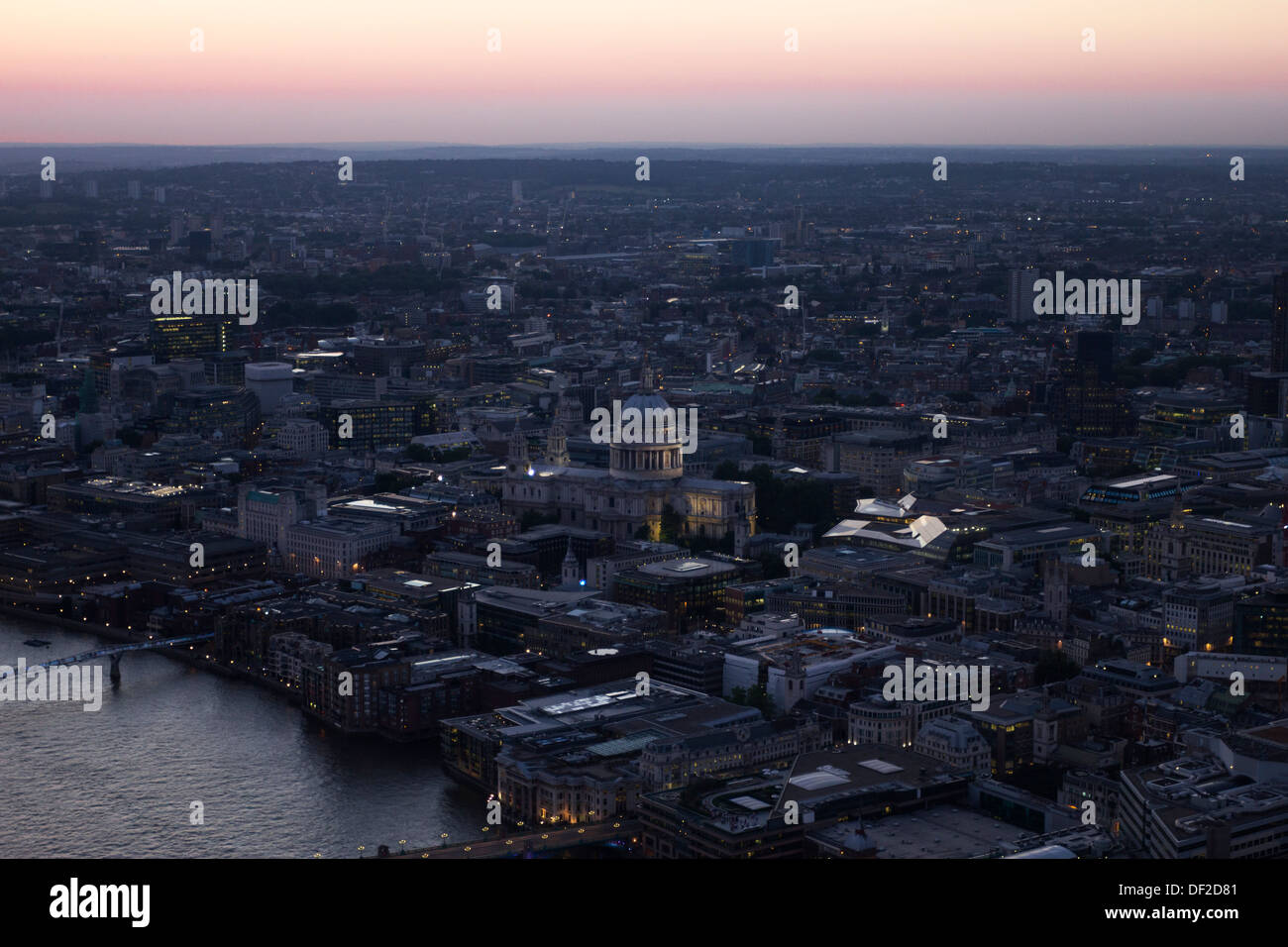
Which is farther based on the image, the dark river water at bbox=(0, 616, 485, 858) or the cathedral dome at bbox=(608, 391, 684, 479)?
the cathedral dome at bbox=(608, 391, 684, 479)

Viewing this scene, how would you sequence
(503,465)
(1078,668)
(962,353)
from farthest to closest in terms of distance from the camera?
(962,353), (503,465), (1078,668)

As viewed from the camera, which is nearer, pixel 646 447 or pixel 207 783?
pixel 207 783

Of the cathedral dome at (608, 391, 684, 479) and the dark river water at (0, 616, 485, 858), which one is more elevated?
the cathedral dome at (608, 391, 684, 479)

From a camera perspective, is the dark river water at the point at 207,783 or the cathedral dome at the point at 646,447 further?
the cathedral dome at the point at 646,447

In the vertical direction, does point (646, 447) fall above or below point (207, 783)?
above

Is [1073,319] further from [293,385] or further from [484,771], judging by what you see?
[484,771]

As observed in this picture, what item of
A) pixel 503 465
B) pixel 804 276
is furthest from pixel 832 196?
pixel 503 465

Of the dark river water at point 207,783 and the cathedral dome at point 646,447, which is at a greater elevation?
the cathedral dome at point 646,447
